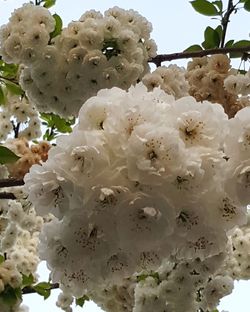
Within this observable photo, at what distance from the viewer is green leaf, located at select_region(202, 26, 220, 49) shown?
3227mm

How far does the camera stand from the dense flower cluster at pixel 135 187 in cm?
147

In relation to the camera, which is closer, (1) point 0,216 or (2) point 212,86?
(2) point 212,86

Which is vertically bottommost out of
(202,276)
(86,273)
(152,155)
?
(86,273)

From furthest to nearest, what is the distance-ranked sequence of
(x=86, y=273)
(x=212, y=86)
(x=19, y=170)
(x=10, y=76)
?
(x=10, y=76) < (x=19, y=170) < (x=212, y=86) < (x=86, y=273)

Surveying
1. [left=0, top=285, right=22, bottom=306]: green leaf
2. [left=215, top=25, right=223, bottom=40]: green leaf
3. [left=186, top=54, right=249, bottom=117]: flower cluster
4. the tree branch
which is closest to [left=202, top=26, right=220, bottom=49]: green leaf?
[left=215, top=25, right=223, bottom=40]: green leaf

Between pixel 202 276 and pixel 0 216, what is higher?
pixel 0 216

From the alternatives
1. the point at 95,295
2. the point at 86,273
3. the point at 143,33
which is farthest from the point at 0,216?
the point at 86,273

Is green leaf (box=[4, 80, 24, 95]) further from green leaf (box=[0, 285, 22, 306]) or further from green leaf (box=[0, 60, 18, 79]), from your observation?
green leaf (box=[0, 285, 22, 306])

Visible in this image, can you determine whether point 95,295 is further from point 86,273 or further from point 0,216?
Answer: point 86,273

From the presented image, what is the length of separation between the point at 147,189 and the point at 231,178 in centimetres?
18

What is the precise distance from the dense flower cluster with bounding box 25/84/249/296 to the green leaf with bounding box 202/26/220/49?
1.66m

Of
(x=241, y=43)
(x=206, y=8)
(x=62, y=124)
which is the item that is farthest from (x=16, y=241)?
(x=241, y=43)

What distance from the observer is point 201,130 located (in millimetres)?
1536

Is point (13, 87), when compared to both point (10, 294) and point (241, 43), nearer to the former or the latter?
point (10, 294)
